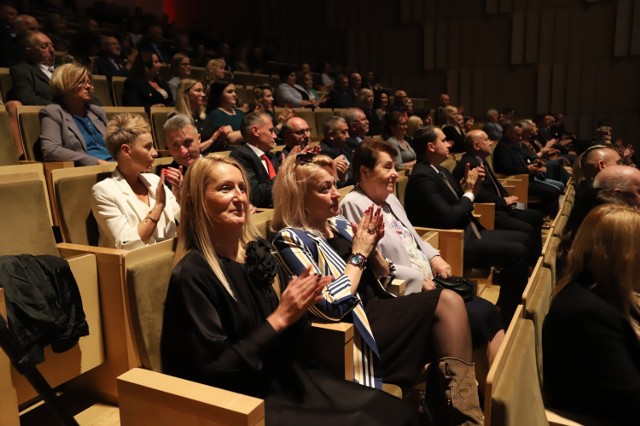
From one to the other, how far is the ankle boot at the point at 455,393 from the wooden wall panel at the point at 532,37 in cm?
531

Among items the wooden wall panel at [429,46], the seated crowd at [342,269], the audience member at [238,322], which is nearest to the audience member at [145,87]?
the seated crowd at [342,269]

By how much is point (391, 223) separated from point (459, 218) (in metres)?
0.47

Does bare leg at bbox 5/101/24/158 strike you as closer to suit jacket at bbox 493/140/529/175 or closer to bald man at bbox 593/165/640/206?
bald man at bbox 593/165/640/206

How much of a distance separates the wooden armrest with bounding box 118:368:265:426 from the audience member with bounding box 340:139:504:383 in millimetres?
654

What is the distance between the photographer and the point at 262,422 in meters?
0.63

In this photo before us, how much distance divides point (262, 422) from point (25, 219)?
700mm

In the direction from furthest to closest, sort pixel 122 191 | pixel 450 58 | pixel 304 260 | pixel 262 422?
1. pixel 450 58
2. pixel 122 191
3. pixel 304 260
4. pixel 262 422

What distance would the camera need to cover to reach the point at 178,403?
0.66 meters

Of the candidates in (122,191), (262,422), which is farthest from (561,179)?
(262,422)

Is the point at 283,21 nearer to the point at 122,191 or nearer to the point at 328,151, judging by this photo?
the point at 328,151

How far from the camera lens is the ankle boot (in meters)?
0.93

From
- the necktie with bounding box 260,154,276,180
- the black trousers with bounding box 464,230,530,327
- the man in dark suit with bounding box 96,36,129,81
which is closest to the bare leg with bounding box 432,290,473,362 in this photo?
the black trousers with bounding box 464,230,530,327

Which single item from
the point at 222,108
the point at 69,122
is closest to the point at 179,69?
the point at 222,108

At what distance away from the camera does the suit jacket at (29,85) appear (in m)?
1.88
